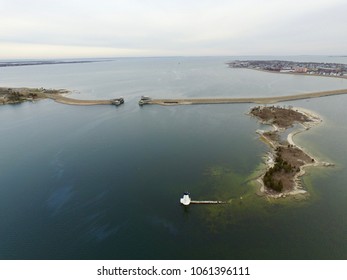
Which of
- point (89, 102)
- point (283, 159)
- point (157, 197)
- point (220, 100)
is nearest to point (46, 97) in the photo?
point (89, 102)

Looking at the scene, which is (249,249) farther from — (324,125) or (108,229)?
(324,125)

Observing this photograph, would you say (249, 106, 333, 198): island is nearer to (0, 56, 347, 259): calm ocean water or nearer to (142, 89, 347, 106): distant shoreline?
(0, 56, 347, 259): calm ocean water

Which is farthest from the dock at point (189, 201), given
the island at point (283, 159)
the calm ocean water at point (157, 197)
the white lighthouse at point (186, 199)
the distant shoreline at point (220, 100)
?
the distant shoreline at point (220, 100)

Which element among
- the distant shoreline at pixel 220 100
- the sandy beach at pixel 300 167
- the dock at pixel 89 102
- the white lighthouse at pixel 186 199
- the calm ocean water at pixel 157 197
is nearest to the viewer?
the calm ocean water at pixel 157 197

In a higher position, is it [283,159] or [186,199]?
[186,199]

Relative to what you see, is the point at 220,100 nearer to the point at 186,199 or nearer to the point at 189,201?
the point at 189,201

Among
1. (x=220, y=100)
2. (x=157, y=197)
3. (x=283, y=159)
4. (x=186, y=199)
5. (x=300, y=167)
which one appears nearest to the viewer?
(x=186, y=199)

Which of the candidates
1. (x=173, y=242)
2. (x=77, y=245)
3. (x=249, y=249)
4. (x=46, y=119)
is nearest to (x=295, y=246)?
(x=249, y=249)

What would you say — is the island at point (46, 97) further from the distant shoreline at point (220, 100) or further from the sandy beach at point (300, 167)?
the sandy beach at point (300, 167)
